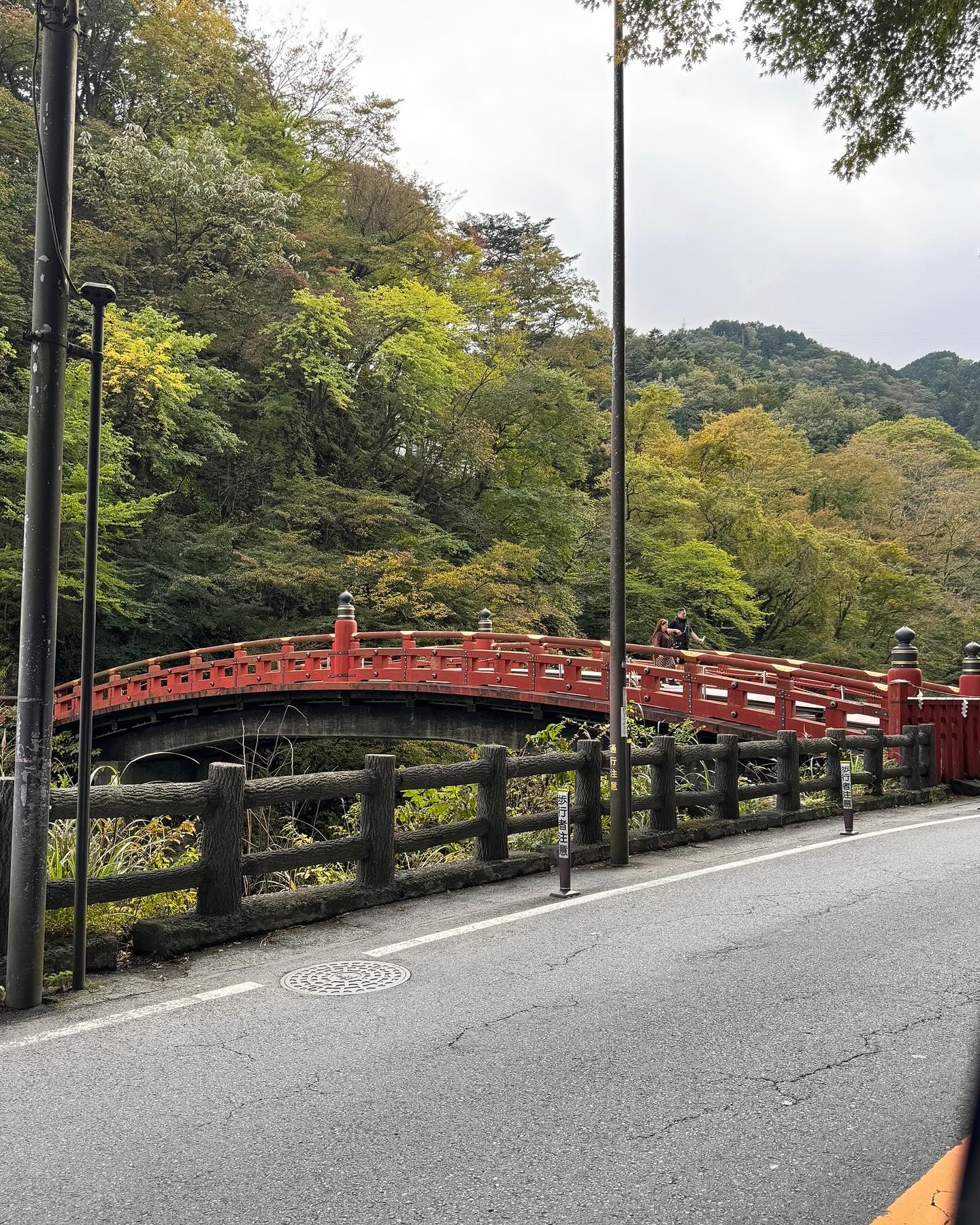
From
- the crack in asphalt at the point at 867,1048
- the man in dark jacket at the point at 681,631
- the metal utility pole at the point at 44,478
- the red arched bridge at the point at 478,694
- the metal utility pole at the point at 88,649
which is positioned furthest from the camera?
the man in dark jacket at the point at 681,631

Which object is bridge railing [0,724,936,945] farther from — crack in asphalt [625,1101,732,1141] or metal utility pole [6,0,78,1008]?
crack in asphalt [625,1101,732,1141]

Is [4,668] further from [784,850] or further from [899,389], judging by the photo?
[899,389]

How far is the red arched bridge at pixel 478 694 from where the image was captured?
51.2 feet

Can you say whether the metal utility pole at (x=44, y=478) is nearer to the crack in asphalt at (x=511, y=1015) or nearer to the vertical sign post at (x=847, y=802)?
the crack in asphalt at (x=511, y=1015)

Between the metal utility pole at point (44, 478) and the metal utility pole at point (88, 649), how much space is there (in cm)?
16

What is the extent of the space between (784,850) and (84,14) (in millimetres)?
36451

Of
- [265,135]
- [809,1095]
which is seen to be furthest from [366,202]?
[809,1095]

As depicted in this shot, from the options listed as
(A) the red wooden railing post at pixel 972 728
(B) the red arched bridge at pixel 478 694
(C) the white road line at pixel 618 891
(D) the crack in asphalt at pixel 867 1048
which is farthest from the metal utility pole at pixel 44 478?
(A) the red wooden railing post at pixel 972 728

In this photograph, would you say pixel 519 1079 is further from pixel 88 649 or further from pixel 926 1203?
pixel 88 649

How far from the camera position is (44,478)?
5238 mm

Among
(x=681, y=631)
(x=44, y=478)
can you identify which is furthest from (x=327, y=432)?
(x=44, y=478)

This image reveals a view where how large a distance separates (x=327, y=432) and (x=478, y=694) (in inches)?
583

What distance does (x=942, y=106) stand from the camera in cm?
721

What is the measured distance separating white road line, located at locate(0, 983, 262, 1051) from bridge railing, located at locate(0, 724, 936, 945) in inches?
31.7
